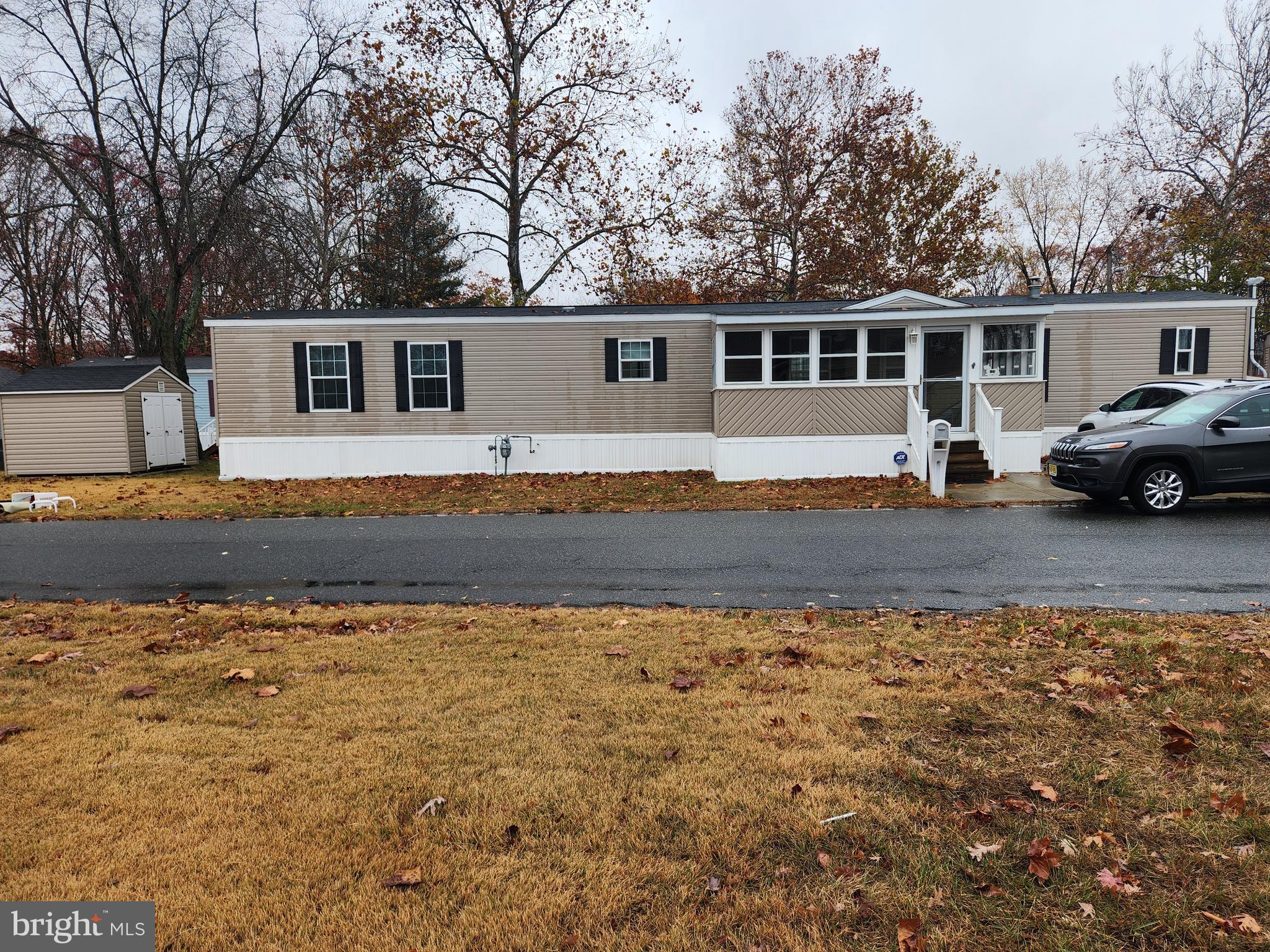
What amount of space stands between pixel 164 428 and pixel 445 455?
9.87 metres

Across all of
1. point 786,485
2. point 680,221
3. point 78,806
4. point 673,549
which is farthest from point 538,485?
point 680,221

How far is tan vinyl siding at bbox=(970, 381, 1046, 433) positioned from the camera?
50.9 ft

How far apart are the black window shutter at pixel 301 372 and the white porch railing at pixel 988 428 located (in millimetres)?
14174

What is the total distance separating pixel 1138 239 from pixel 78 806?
42390mm

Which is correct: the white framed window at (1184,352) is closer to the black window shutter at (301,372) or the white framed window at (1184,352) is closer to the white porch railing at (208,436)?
the black window shutter at (301,372)

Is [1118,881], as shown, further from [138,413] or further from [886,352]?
[138,413]

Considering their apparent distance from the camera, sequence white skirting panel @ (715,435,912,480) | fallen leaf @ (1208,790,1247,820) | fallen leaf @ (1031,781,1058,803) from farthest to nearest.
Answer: white skirting panel @ (715,435,912,480), fallen leaf @ (1031,781,1058,803), fallen leaf @ (1208,790,1247,820)

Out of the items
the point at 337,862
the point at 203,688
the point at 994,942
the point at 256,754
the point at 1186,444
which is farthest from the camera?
the point at 1186,444

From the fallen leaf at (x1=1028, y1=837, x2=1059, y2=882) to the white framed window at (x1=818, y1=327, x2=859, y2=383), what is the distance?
44.8ft

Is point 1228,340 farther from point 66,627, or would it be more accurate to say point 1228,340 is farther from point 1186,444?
point 66,627

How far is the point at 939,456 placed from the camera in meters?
12.8

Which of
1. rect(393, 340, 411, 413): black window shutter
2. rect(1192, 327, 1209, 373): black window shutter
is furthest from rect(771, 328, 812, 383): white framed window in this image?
rect(1192, 327, 1209, 373): black window shutter

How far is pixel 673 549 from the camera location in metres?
8.80

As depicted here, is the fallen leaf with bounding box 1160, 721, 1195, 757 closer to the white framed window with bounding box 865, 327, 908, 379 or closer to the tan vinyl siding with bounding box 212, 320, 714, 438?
the white framed window with bounding box 865, 327, 908, 379
